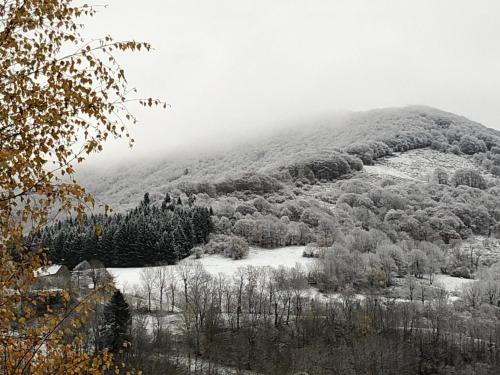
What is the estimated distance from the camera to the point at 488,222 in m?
191

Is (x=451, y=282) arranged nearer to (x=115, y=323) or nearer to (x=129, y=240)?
(x=129, y=240)

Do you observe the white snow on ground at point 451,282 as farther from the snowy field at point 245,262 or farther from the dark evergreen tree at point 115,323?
the dark evergreen tree at point 115,323

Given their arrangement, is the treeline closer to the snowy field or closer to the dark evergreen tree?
the snowy field

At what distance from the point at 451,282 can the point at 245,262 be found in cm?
5352

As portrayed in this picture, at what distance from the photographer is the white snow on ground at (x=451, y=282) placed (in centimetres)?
11169

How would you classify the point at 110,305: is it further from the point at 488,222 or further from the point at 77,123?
the point at 488,222

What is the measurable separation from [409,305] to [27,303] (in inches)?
3640

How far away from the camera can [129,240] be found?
363 ft

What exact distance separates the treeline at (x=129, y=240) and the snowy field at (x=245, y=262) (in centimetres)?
392

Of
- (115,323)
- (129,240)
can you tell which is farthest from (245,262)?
(115,323)

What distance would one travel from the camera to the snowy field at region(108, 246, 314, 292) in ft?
332

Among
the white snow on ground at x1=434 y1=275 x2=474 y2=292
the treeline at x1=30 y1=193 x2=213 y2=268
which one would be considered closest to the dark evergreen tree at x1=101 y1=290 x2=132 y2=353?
the treeline at x1=30 y1=193 x2=213 y2=268

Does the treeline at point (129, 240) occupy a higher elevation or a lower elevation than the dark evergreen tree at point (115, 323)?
higher

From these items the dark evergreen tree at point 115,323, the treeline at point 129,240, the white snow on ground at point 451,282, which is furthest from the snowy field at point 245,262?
the dark evergreen tree at point 115,323
